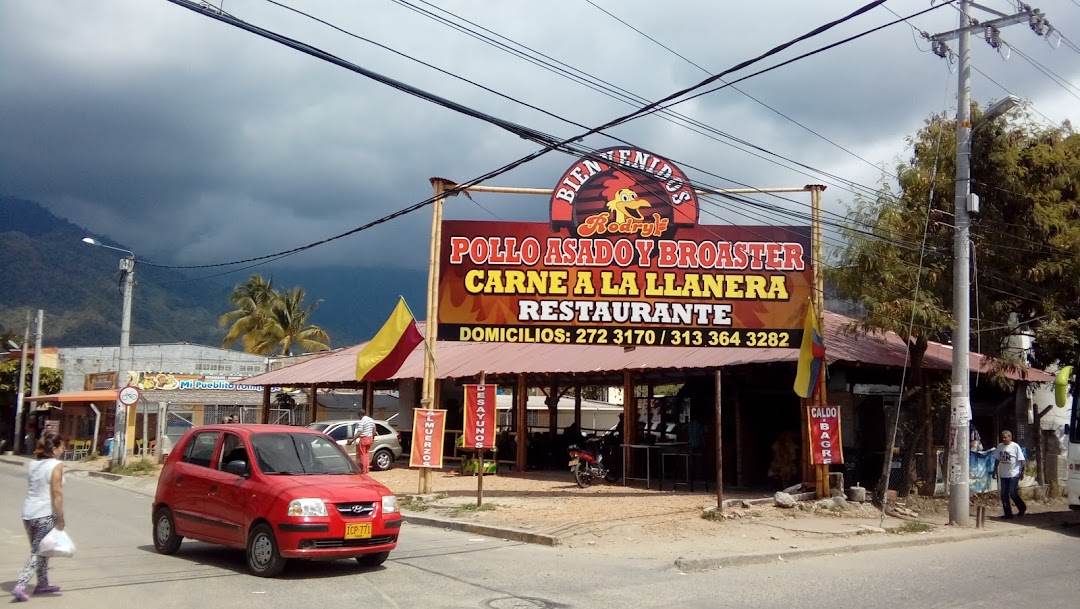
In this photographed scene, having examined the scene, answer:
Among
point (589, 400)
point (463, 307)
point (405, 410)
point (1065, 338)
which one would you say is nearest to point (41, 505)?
point (463, 307)

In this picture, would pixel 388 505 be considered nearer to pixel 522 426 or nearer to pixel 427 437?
pixel 427 437

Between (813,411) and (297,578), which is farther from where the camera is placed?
(813,411)

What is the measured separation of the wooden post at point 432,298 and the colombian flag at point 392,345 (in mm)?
499

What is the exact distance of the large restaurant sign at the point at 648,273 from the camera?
17.5 metres

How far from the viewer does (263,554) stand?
9477 millimetres

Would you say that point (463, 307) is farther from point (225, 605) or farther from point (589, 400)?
point (589, 400)

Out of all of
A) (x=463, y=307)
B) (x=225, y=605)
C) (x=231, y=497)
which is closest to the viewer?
(x=225, y=605)

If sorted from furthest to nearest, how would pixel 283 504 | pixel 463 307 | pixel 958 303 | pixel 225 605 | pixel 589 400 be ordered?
pixel 589 400 → pixel 463 307 → pixel 958 303 → pixel 283 504 → pixel 225 605

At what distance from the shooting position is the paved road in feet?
28.0

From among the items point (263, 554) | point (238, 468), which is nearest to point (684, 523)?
point (263, 554)

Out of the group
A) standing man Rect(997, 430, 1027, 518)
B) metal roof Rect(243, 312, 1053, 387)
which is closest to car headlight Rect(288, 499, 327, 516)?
metal roof Rect(243, 312, 1053, 387)

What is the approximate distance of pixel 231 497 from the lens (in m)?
9.94

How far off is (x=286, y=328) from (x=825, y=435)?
143 ft

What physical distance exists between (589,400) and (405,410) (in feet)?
78.6
